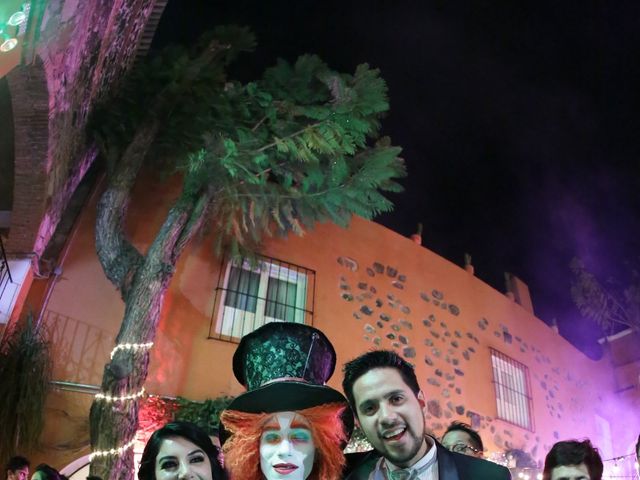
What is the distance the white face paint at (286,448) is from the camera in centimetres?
214

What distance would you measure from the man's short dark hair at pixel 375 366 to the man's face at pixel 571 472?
3.73 feet

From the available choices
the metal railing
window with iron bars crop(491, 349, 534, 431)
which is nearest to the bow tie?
the metal railing

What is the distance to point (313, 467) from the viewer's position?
2270 millimetres

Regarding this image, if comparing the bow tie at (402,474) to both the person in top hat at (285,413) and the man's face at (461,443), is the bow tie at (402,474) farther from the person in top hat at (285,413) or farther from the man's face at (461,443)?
the man's face at (461,443)

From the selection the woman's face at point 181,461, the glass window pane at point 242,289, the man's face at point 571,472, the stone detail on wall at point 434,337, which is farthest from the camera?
the stone detail on wall at point 434,337

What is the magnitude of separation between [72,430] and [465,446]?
413cm

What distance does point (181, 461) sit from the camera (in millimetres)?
2219

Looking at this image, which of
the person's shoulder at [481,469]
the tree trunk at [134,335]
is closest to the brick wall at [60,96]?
the tree trunk at [134,335]

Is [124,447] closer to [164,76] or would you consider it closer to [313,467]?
[313,467]

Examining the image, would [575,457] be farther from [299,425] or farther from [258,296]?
[258,296]

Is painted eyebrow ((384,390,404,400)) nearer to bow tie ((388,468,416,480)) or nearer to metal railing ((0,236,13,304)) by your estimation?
bow tie ((388,468,416,480))

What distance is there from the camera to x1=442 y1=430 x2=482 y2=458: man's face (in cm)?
386

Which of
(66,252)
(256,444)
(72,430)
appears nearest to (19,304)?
(66,252)

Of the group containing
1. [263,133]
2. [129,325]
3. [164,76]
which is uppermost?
[164,76]
